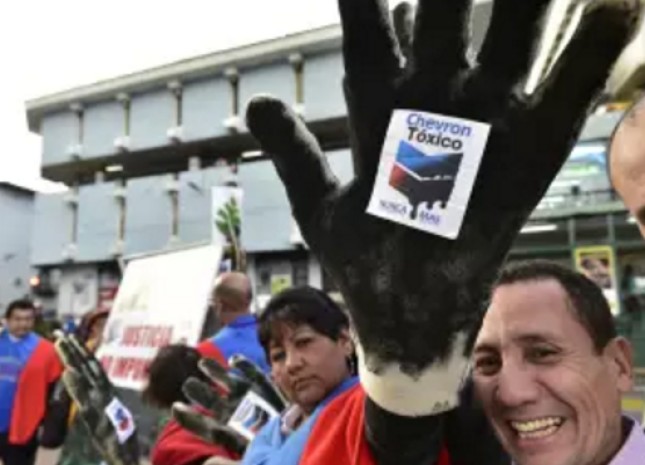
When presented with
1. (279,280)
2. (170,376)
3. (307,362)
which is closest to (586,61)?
(307,362)

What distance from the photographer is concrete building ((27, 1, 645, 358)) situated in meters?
12.9

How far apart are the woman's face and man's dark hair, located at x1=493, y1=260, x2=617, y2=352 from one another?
2.50 feet

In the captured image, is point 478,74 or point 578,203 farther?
point 578,203

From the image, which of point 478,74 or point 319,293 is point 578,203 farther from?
point 478,74

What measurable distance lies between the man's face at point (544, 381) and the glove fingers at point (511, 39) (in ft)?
1.18

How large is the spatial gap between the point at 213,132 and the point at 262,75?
5.00 feet

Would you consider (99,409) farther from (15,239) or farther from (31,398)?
(15,239)

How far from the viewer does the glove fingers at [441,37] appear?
2.80ft

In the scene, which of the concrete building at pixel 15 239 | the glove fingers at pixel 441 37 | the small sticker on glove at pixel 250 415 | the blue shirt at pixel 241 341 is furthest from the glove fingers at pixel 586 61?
the concrete building at pixel 15 239

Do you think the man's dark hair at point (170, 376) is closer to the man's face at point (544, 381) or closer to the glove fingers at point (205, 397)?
the glove fingers at point (205, 397)

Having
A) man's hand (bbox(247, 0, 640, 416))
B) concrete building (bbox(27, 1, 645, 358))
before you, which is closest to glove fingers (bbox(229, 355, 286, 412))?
man's hand (bbox(247, 0, 640, 416))

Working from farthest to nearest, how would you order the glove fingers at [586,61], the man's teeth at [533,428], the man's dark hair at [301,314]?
the man's dark hair at [301,314] → the man's teeth at [533,428] → the glove fingers at [586,61]

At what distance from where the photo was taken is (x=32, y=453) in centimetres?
494

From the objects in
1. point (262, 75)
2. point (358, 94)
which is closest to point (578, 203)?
point (262, 75)
